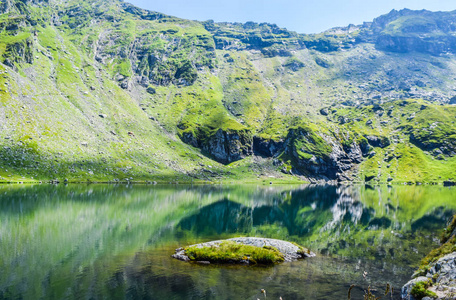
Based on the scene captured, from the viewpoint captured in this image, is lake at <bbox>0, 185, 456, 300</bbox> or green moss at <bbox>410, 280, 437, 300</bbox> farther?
lake at <bbox>0, 185, 456, 300</bbox>

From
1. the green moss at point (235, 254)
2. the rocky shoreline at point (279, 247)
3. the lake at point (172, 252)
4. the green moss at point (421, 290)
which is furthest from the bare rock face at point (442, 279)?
the green moss at point (235, 254)

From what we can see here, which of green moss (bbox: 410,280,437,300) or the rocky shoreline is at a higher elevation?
green moss (bbox: 410,280,437,300)

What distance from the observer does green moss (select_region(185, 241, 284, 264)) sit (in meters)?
38.0

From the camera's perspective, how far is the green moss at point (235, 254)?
3803 centimetres

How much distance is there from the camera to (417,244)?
49.0 m

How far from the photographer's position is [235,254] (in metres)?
38.8

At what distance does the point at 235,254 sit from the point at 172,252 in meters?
9.33

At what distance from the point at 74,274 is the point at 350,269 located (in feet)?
107

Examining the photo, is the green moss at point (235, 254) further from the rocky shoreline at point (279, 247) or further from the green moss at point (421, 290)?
the green moss at point (421, 290)

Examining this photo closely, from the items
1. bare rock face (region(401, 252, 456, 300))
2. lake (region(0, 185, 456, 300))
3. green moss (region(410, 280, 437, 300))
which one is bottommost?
lake (region(0, 185, 456, 300))

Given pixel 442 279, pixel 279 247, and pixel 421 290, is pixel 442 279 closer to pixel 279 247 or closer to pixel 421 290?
pixel 421 290

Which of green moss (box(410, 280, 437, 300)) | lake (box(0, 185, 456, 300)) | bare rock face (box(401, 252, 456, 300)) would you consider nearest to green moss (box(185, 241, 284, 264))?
lake (box(0, 185, 456, 300))

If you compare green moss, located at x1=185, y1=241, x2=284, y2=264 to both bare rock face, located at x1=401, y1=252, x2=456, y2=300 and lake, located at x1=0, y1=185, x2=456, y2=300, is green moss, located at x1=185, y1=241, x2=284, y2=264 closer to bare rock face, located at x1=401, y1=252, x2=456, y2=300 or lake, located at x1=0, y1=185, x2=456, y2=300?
lake, located at x1=0, y1=185, x2=456, y2=300

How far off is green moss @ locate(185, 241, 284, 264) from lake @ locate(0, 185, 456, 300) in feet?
6.79
